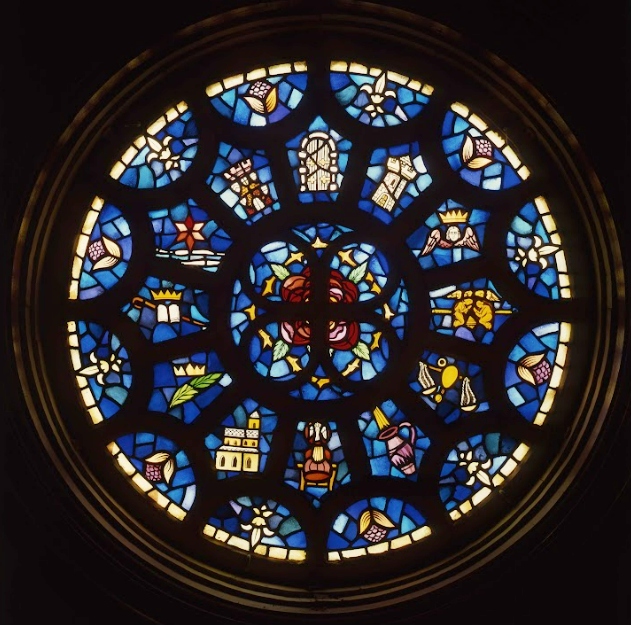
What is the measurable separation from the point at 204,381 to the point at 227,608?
4.21 feet

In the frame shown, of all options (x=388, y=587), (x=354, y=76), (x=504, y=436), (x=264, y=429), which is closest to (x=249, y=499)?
(x=264, y=429)

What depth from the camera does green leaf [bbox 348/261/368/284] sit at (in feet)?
25.0

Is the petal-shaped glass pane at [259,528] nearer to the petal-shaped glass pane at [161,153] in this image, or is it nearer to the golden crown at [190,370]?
the golden crown at [190,370]

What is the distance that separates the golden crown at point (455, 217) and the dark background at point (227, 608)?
0.80m

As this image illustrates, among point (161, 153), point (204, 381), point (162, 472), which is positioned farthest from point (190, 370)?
point (161, 153)

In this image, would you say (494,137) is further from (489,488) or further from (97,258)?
(97,258)

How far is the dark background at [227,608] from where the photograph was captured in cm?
713

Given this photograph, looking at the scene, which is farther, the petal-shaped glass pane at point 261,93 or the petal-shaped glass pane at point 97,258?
the petal-shaped glass pane at point 261,93

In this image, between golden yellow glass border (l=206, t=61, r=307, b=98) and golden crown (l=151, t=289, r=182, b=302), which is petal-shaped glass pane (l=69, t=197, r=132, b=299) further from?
golden yellow glass border (l=206, t=61, r=307, b=98)

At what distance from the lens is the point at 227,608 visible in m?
7.14

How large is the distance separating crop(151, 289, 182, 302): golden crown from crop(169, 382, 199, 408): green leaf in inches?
20.0

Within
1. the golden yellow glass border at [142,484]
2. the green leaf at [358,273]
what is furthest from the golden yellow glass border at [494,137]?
the golden yellow glass border at [142,484]

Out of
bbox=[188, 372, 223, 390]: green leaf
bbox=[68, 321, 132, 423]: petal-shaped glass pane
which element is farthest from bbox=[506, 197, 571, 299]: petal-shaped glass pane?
bbox=[68, 321, 132, 423]: petal-shaped glass pane

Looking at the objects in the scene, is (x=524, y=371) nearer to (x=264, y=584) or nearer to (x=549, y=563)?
(x=549, y=563)
